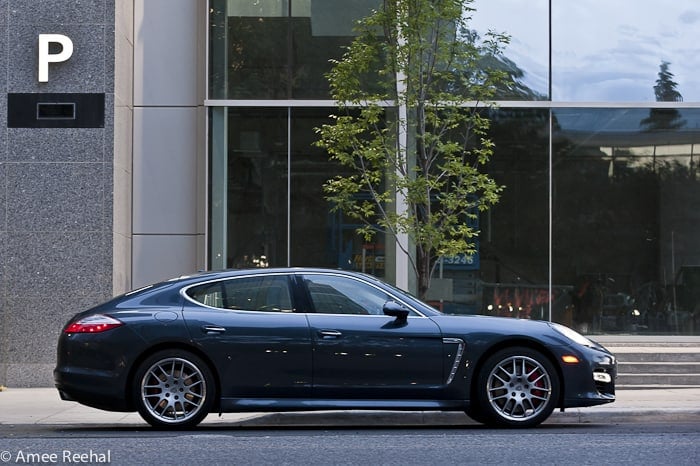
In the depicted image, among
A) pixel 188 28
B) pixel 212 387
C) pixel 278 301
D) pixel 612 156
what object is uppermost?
pixel 188 28

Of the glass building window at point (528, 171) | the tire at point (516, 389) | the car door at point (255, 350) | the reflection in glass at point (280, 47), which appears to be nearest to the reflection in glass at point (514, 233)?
the glass building window at point (528, 171)

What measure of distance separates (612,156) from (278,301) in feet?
28.7

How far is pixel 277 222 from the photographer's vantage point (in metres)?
17.4

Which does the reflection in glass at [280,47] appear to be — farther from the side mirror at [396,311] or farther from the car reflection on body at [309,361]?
the side mirror at [396,311]

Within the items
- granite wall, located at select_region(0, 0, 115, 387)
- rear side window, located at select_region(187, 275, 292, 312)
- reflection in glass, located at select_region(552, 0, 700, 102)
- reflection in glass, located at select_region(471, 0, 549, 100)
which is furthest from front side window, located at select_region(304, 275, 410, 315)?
reflection in glass, located at select_region(552, 0, 700, 102)

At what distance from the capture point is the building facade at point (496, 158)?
17281mm

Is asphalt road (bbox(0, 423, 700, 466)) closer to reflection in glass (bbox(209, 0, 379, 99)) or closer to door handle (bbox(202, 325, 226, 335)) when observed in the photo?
door handle (bbox(202, 325, 226, 335))

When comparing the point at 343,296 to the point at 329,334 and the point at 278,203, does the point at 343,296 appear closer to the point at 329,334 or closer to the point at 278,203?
the point at 329,334

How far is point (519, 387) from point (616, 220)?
8063 mm

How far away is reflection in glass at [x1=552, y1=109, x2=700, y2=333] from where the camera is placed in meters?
17.5

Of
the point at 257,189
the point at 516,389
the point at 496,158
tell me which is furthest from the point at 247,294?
the point at 496,158

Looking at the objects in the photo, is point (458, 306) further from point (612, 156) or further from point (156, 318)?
point (156, 318)

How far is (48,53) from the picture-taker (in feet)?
51.9

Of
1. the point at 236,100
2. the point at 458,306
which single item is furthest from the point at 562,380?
the point at 236,100
